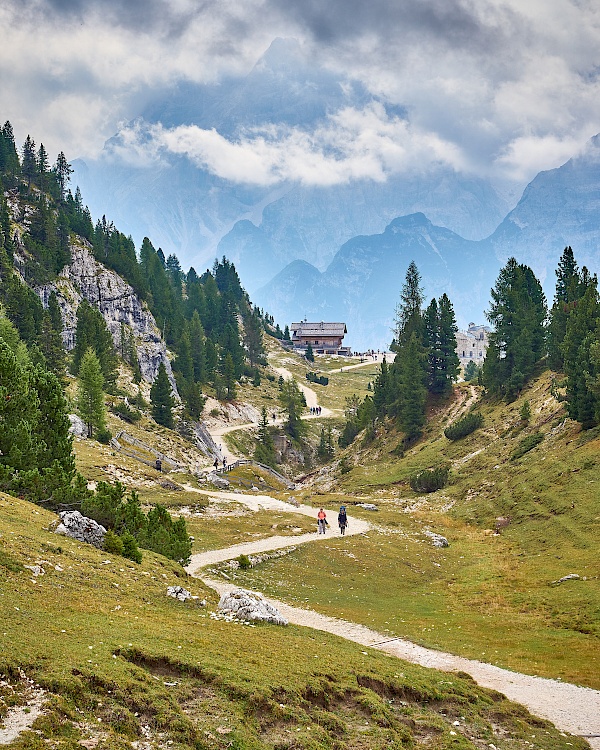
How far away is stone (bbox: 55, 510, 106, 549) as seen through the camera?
30.9 metres

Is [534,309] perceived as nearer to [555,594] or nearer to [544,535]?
[544,535]

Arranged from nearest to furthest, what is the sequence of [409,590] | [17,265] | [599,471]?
1. [409,590]
2. [599,471]
3. [17,265]

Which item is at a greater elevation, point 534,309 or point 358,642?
point 534,309

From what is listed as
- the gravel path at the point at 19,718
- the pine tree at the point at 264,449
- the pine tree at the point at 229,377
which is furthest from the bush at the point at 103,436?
the pine tree at the point at 229,377

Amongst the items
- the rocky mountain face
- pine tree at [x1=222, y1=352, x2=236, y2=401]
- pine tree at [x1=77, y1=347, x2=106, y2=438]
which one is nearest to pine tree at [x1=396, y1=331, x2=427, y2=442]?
pine tree at [x1=77, y1=347, x2=106, y2=438]

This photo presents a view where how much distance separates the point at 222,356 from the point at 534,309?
3841 inches

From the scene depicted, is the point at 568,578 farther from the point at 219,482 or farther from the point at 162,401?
the point at 162,401

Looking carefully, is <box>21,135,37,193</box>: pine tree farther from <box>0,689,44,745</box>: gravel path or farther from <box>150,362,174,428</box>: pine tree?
<box>0,689,44,745</box>: gravel path

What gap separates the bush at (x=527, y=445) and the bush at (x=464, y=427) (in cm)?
1774

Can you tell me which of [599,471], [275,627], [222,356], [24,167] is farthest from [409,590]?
[24,167]

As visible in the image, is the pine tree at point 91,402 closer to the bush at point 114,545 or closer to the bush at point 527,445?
the bush at point 527,445

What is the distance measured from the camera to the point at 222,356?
181875 mm

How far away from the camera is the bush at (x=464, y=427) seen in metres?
97.1

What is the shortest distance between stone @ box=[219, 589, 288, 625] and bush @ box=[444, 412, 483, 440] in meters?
72.7
